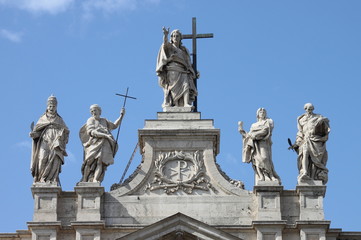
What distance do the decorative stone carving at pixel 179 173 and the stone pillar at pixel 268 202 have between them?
1.31 meters

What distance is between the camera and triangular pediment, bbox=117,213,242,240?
4150 cm

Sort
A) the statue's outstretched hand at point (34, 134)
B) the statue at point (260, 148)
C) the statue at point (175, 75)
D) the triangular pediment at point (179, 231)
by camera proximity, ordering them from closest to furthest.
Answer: the triangular pediment at point (179, 231) < the statue at point (260, 148) < the statue's outstretched hand at point (34, 134) < the statue at point (175, 75)

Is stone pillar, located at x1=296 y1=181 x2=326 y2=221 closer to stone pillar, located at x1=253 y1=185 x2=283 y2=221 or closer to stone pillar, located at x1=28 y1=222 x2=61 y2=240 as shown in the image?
stone pillar, located at x1=253 y1=185 x2=283 y2=221

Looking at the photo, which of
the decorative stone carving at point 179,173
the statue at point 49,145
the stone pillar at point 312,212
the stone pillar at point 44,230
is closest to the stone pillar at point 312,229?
the stone pillar at point 312,212

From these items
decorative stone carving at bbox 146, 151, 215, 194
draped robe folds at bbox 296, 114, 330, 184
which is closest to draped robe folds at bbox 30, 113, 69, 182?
decorative stone carving at bbox 146, 151, 215, 194

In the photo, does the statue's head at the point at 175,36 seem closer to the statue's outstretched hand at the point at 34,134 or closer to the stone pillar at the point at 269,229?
the statue's outstretched hand at the point at 34,134

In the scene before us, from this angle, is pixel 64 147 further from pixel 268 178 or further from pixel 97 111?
pixel 268 178

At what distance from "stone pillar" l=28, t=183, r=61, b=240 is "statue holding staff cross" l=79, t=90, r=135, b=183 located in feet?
3.19

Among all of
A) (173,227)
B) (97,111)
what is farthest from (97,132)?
(173,227)

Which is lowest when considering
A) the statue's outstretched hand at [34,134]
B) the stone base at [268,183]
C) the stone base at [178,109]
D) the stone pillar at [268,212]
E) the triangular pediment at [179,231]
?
the triangular pediment at [179,231]

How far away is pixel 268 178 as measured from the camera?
42688 mm

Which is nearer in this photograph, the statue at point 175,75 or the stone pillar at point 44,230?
the stone pillar at point 44,230

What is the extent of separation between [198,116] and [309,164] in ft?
10.6

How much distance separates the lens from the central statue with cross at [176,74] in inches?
1745
